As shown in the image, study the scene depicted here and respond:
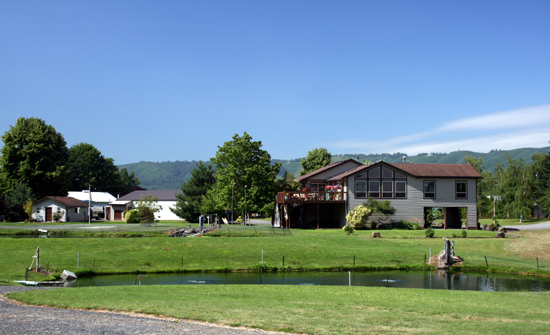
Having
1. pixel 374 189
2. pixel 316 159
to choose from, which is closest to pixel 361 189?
pixel 374 189

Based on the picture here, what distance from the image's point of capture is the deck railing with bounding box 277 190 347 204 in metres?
51.7

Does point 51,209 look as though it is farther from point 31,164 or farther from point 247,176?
point 247,176

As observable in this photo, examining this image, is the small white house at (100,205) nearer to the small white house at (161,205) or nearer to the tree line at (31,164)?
the small white house at (161,205)

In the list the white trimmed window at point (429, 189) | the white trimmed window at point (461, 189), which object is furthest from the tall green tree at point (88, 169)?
the white trimmed window at point (461, 189)

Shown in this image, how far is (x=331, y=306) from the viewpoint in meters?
14.9

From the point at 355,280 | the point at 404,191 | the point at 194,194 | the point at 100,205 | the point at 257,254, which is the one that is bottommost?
the point at 355,280

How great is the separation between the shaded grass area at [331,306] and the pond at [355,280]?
14.4 feet

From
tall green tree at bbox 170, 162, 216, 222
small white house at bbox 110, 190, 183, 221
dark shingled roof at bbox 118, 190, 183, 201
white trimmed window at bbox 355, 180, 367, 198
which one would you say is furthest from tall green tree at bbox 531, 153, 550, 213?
dark shingled roof at bbox 118, 190, 183, 201

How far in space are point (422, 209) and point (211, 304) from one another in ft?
137

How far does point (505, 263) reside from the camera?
31.3 meters

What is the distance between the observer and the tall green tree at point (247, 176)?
57906mm

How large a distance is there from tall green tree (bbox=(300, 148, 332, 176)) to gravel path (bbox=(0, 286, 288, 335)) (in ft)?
236

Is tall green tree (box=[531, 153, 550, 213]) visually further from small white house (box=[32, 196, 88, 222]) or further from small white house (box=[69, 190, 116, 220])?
small white house (box=[32, 196, 88, 222])

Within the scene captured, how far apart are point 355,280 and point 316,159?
59118 mm
